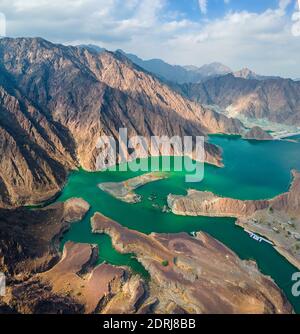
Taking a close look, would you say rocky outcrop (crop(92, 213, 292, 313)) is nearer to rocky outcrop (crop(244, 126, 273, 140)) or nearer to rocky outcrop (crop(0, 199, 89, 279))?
rocky outcrop (crop(0, 199, 89, 279))

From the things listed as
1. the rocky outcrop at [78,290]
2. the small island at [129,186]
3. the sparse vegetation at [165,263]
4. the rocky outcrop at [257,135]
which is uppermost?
the rocky outcrop at [257,135]

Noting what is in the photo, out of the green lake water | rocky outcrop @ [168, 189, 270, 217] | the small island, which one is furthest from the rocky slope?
the small island

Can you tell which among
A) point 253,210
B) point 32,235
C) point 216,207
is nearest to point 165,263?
point 32,235

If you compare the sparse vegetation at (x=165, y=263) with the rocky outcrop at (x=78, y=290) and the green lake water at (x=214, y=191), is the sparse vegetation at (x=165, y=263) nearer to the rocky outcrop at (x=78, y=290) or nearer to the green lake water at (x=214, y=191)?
the green lake water at (x=214, y=191)

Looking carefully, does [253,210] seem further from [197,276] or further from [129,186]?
[129,186]

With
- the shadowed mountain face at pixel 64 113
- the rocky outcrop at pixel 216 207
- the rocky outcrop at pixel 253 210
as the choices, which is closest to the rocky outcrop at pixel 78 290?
the rocky outcrop at pixel 216 207

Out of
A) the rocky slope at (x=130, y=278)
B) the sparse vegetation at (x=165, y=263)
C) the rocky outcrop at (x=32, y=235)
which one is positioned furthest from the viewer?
A: the sparse vegetation at (x=165, y=263)
